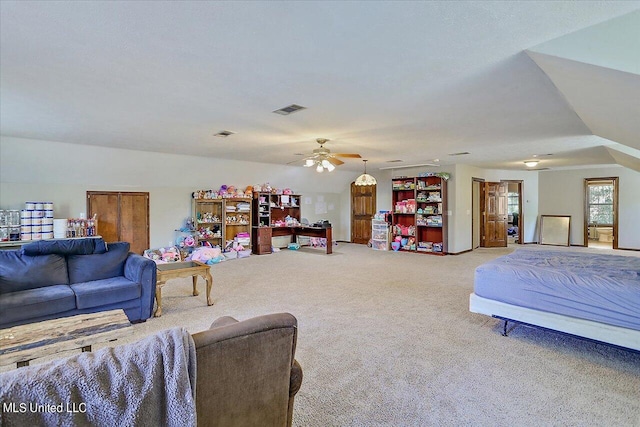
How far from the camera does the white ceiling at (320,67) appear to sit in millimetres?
1844

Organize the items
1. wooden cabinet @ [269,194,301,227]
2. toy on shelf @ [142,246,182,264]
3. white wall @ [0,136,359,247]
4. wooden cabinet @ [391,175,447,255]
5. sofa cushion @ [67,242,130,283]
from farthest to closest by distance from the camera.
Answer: wooden cabinet @ [269,194,301,227]
wooden cabinet @ [391,175,447,255]
toy on shelf @ [142,246,182,264]
white wall @ [0,136,359,247]
sofa cushion @ [67,242,130,283]

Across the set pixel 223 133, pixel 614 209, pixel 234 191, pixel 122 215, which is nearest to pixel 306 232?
pixel 234 191

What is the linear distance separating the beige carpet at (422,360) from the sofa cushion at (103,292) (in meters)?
0.40

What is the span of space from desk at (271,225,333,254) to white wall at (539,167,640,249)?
6.96 m

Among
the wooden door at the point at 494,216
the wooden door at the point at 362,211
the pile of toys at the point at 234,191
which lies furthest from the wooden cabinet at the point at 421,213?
the pile of toys at the point at 234,191

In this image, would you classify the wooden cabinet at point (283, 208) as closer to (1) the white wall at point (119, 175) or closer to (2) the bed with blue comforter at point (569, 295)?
(1) the white wall at point (119, 175)

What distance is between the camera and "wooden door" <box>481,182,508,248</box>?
9711 mm

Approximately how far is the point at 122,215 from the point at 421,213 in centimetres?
737

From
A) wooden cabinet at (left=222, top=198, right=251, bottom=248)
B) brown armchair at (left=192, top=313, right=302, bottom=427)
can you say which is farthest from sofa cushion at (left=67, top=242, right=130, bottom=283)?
wooden cabinet at (left=222, top=198, right=251, bottom=248)

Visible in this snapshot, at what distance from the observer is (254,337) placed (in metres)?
1.39

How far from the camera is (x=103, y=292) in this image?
358cm

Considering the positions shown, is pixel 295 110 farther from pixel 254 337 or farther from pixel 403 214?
pixel 403 214

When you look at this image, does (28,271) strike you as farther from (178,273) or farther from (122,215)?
(122,215)

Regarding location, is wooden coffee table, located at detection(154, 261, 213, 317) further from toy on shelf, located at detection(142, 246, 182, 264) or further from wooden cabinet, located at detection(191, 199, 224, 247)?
wooden cabinet, located at detection(191, 199, 224, 247)
